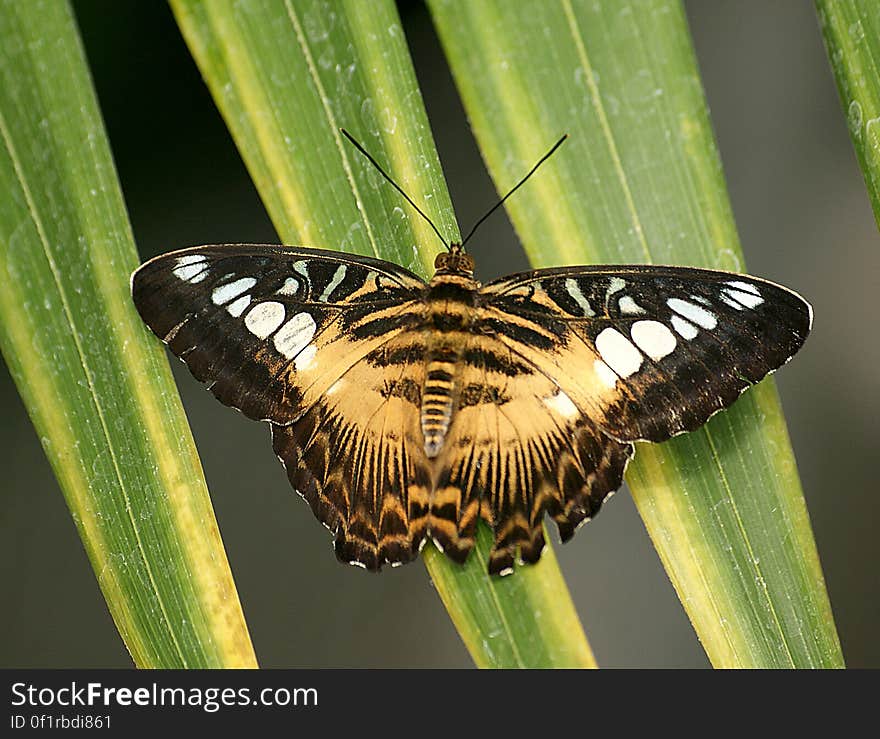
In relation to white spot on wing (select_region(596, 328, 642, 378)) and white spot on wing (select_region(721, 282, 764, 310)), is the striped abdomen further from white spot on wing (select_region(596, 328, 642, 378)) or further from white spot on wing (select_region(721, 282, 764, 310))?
white spot on wing (select_region(721, 282, 764, 310))

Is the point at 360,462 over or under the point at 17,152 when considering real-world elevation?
under

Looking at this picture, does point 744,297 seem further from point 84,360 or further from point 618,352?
point 84,360

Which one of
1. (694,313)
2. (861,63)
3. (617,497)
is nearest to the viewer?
(861,63)

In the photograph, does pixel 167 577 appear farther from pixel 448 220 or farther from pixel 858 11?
pixel 858 11

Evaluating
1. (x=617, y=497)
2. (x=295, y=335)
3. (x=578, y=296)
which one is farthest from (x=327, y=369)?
(x=617, y=497)

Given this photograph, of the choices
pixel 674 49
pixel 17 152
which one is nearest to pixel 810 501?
pixel 674 49
